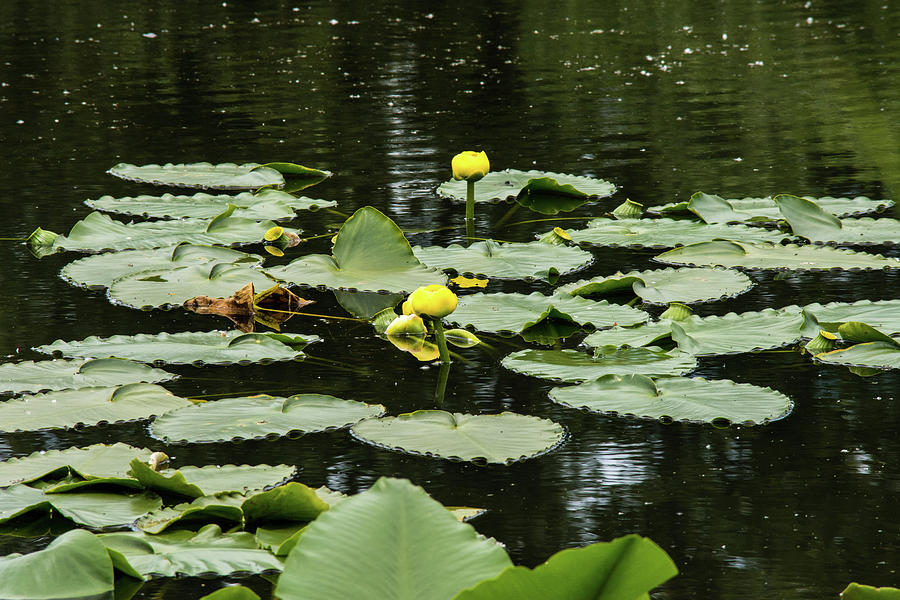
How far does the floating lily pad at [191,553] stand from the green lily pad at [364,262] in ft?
3.42

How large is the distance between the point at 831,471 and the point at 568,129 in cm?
286

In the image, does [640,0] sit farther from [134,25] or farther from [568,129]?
[568,129]

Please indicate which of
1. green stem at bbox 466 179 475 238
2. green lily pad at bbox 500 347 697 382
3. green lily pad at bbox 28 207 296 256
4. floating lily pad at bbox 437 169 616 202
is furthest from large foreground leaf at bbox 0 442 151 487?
floating lily pad at bbox 437 169 616 202

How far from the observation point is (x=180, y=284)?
2275 millimetres

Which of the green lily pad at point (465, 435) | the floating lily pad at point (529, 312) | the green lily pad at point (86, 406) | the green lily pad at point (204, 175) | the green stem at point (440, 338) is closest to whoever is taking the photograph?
the green lily pad at point (465, 435)

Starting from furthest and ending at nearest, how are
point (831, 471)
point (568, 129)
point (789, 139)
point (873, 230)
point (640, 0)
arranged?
point (640, 0), point (568, 129), point (789, 139), point (873, 230), point (831, 471)

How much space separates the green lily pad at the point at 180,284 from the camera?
2213 mm

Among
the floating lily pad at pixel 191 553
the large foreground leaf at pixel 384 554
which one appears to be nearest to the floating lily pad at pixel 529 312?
the floating lily pad at pixel 191 553

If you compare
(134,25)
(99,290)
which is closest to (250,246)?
(99,290)

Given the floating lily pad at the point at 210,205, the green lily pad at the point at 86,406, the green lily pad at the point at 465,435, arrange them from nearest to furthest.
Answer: the green lily pad at the point at 465,435
the green lily pad at the point at 86,406
the floating lily pad at the point at 210,205

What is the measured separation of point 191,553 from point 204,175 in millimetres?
2274

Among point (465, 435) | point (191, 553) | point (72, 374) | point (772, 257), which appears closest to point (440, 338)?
point (465, 435)

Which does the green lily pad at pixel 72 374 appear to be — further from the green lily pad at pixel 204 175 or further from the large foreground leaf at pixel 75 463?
the green lily pad at pixel 204 175

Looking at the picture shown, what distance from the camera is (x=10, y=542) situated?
1285 mm
